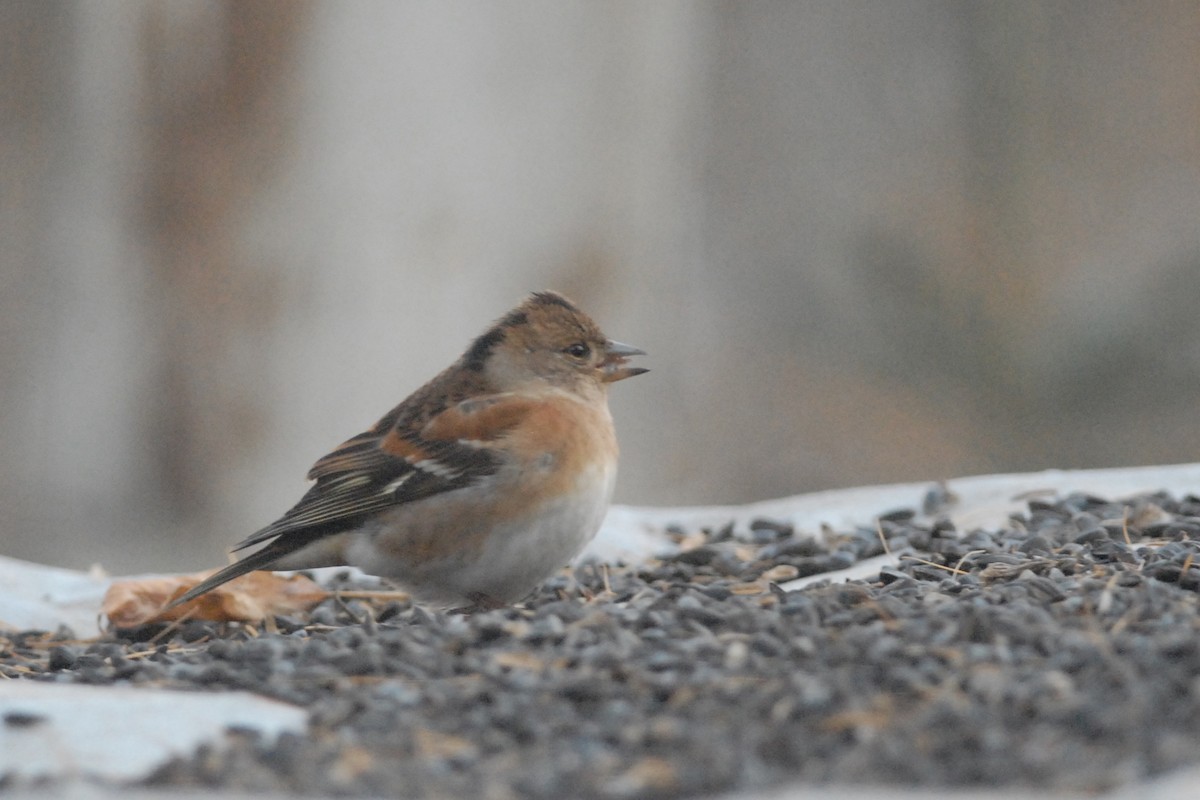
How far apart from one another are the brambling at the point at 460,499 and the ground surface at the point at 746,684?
227 millimetres

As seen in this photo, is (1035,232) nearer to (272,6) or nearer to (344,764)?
(272,6)

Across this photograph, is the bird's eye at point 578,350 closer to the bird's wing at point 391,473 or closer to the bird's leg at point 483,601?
the bird's wing at point 391,473

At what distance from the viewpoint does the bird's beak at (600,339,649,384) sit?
5.27 m

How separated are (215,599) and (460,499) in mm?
801

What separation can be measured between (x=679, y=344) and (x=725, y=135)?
5.39 m

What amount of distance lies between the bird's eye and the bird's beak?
0.06m

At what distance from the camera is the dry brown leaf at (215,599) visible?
15.7 feet

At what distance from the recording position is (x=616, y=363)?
17.4 ft

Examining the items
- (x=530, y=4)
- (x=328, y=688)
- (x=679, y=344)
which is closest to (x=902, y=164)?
(x=679, y=344)

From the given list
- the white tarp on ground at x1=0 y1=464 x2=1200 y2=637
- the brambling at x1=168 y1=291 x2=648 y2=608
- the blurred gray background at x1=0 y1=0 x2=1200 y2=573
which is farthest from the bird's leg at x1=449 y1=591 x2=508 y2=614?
the blurred gray background at x1=0 y1=0 x2=1200 y2=573

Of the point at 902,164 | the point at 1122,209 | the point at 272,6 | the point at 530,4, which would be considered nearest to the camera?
the point at 272,6

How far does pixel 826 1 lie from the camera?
15.8 meters

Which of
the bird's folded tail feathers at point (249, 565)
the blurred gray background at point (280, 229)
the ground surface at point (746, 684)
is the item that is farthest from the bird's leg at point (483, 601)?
the blurred gray background at point (280, 229)

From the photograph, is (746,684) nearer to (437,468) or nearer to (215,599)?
(437,468)
